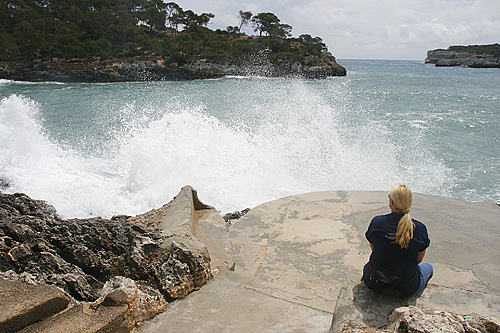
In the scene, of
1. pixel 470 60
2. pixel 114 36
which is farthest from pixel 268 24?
pixel 470 60

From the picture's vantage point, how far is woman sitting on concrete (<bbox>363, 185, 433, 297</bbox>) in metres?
2.16

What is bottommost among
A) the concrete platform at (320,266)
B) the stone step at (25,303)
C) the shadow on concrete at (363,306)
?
the concrete platform at (320,266)

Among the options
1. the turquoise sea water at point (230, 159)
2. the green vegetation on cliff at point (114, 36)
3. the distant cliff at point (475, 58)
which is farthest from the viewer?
the distant cliff at point (475, 58)

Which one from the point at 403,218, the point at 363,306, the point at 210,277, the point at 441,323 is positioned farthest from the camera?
the point at 210,277

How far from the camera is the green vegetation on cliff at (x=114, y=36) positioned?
4522cm

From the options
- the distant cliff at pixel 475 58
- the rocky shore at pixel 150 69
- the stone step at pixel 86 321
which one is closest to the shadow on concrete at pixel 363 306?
the stone step at pixel 86 321

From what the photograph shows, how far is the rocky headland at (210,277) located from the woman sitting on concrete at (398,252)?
0.26 feet

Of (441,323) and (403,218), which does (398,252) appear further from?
(441,323)

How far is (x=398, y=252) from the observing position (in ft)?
7.34

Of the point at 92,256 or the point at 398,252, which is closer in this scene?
the point at 398,252

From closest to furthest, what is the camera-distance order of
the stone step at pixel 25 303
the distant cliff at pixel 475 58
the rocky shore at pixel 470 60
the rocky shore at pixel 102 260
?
the stone step at pixel 25 303 → the rocky shore at pixel 102 260 → the rocky shore at pixel 470 60 → the distant cliff at pixel 475 58

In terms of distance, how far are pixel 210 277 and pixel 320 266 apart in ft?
4.08

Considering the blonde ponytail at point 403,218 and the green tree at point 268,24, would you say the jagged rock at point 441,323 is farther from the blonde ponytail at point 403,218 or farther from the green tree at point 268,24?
the green tree at point 268,24

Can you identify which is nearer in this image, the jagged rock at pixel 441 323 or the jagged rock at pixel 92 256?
the jagged rock at pixel 441 323
